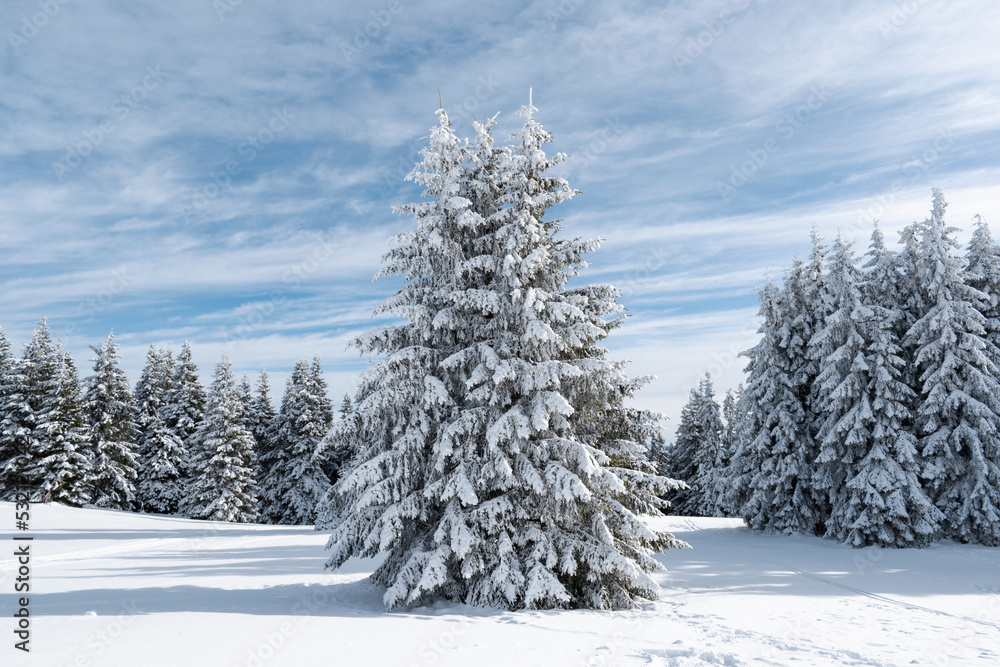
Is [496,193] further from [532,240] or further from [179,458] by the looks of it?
[179,458]

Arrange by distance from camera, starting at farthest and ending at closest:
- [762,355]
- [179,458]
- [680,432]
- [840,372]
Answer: [680,432] < [179,458] < [762,355] < [840,372]

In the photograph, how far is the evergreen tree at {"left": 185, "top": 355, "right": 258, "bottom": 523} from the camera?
36.7 metres

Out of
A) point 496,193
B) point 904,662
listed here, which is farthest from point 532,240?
point 904,662

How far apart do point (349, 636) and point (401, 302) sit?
258 inches

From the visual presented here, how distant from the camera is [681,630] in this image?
968 cm

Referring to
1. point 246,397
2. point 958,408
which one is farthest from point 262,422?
point 958,408

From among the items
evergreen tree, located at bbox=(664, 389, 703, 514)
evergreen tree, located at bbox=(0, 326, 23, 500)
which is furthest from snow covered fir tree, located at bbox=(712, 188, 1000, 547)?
evergreen tree, located at bbox=(0, 326, 23, 500)

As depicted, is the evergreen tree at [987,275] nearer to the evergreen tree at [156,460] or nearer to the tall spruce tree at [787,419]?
the tall spruce tree at [787,419]

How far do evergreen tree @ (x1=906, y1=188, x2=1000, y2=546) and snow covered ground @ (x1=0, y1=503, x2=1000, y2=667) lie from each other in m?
2.48

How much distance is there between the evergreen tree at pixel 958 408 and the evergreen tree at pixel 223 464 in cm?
3779

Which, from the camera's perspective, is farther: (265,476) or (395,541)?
(265,476)

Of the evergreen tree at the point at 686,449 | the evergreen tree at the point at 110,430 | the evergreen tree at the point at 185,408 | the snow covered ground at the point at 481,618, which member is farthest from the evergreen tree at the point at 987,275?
the evergreen tree at the point at 110,430

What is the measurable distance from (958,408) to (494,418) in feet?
70.2

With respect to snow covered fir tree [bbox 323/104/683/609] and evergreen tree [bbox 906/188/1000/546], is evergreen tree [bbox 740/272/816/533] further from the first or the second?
snow covered fir tree [bbox 323/104/683/609]
